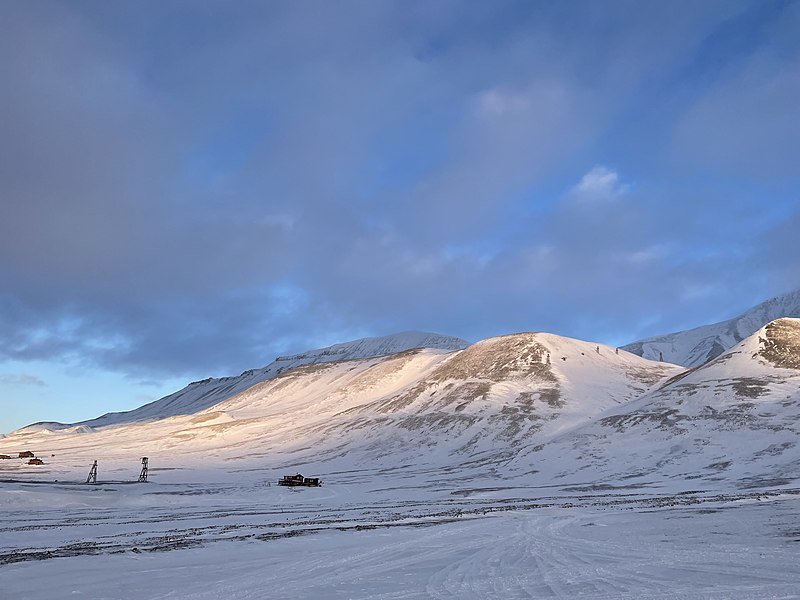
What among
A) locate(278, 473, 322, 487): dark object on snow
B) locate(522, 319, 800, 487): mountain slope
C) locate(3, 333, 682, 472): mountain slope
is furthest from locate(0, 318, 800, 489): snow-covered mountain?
locate(278, 473, 322, 487): dark object on snow

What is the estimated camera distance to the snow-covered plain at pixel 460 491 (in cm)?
1296

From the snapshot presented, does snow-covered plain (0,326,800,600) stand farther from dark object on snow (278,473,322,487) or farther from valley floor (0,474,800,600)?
dark object on snow (278,473,322,487)

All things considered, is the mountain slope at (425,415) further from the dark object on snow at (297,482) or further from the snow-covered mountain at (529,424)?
the dark object on snow at (297,482)

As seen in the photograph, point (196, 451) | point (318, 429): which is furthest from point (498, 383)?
point (196, 451)

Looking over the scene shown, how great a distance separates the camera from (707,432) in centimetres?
6644

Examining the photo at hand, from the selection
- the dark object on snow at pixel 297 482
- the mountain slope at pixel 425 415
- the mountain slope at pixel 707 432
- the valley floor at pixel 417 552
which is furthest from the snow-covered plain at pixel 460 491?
the dark object on snow at pixel 297 482

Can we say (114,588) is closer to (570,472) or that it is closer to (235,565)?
(235,565)

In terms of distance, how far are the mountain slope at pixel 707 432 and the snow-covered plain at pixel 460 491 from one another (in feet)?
1.22

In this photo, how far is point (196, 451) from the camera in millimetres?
103125

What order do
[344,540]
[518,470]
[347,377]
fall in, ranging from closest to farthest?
1. [344,540]
2. [518,470]
3. [347,377]

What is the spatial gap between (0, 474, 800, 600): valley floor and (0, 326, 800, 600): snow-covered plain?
0.10 m

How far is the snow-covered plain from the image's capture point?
13.0m

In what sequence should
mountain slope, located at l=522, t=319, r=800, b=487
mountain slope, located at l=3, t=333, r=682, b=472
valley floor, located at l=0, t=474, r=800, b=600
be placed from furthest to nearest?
mountain slope, located at l=3, t=333, r=682, b=472 → mountain slope, located at l=522, t=319, r=800, b=487 → valley floor, located at l=0, t=474, r=800, b=600

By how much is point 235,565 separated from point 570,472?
53050 mm
